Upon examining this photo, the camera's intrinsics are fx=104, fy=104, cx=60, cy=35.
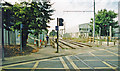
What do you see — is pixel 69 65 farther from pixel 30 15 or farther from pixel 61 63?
pixel 30 15

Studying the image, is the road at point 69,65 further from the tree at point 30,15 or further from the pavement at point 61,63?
the tree at point 30,15

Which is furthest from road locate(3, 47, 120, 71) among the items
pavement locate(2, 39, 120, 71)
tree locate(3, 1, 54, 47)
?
tree locate(3, 1, 54, 47)

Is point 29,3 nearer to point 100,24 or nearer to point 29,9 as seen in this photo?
point 29,9

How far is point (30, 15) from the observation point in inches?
351

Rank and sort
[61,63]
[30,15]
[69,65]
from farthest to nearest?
[30,15], [61,63], [69,65]

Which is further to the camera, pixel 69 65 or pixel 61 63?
pixel 61 63

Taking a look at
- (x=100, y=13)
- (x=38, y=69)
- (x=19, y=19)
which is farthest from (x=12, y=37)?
(x=100, y=13)

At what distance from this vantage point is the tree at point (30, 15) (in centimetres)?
872

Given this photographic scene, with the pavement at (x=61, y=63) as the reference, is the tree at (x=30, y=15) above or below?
above

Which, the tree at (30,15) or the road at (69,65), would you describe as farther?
the tree at (30,15)

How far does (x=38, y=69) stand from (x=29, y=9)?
5.69m

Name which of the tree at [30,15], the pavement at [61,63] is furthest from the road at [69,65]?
the tree at [30,15]

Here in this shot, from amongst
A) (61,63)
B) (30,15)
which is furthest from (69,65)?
(30,15)

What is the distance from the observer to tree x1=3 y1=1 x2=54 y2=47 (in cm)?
872
